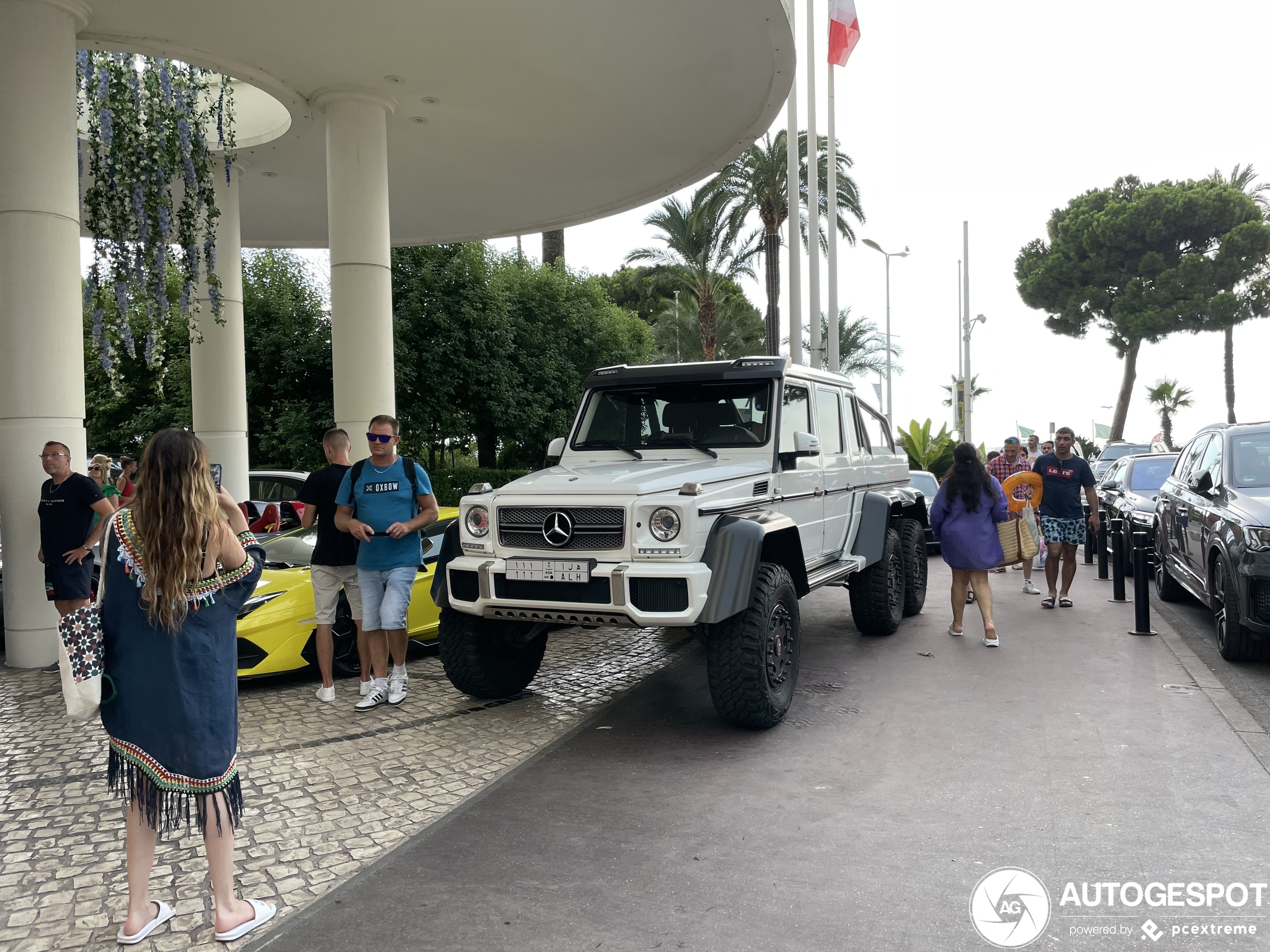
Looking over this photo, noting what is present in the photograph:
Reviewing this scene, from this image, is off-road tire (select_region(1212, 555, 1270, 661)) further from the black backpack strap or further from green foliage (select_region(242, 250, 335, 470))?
green foliage (select_region(242, 250, 335, 470))

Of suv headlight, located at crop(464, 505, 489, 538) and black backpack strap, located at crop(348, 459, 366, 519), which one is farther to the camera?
black backpack strap, located at crop(348, 459, 366, 519)

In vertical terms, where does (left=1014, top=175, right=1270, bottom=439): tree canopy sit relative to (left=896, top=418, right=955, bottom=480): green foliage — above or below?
above

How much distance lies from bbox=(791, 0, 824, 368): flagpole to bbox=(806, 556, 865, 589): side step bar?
31.8ft

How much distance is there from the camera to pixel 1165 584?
10453 mm

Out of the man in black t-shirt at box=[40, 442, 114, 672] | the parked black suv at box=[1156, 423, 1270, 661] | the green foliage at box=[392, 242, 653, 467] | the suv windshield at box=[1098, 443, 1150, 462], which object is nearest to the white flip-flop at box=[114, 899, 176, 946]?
the man in black t-shirt at box=[40, 442, 114, 672]

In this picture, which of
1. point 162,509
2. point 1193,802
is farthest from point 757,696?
point 162,509

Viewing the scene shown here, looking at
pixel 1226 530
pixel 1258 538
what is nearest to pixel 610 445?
pixel 1258 538

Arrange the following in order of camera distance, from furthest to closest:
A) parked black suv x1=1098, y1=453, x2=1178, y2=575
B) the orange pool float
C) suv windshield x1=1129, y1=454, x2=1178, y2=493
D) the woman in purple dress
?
suv windshield x1=1129, y1=454, x2=1178, y2=493 → parked black suv x1=1098, y1=453, x2=1178, y2=575 → the orange pool float → the woman in purple dress

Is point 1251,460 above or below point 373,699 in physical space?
above

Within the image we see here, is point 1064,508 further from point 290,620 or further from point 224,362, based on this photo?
point 224,362

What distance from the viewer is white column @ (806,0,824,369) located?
56.7 feet

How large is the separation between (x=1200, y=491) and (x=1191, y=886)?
5.43 metres

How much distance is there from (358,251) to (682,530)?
6.97 m

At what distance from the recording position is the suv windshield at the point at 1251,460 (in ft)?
25.5
